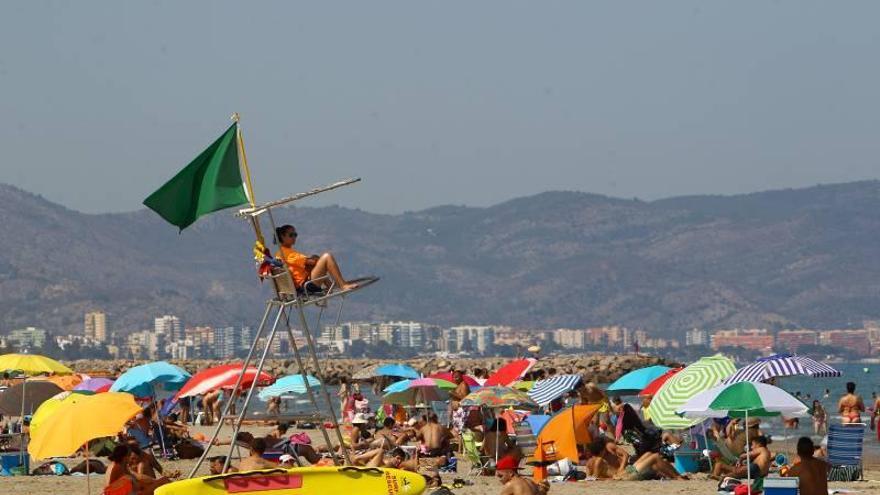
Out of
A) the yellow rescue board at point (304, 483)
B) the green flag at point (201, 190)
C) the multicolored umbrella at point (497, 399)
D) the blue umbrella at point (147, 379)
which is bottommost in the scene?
the yellow rescue board at point (304, 483)

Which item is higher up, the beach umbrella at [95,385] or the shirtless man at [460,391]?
the beach umbrella at [95,385]

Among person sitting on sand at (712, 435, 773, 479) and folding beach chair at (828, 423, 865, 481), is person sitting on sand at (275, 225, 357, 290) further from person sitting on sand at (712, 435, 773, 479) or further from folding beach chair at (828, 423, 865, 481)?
folding beach chair at (828, 423, 865, 481)

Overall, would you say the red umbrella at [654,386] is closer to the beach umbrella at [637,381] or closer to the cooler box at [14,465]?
the beach umbrella at [637,381]

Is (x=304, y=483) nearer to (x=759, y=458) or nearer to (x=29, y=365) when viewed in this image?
(x=759, y=458)

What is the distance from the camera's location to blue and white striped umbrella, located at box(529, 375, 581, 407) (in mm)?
20812

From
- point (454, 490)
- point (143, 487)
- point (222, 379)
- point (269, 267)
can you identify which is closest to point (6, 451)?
point (222, 379)

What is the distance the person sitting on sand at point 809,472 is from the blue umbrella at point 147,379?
40.1 feet

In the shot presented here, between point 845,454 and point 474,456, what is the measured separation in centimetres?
397

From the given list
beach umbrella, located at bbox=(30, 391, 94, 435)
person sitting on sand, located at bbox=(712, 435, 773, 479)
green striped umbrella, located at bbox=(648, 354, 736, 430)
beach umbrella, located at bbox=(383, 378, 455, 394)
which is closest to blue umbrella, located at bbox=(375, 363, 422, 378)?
beach umbrella, located at bbox=(383, 378, 455, 394)

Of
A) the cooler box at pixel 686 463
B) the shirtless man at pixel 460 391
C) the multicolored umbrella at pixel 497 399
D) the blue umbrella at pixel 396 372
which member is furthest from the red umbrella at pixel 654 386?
the blue umbrella at pixel 396 372

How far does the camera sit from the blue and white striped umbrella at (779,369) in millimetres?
17406

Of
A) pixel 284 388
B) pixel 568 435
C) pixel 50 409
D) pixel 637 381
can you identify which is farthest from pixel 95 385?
pixel 50 409

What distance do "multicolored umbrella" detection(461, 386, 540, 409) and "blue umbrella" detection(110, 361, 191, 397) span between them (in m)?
5.63

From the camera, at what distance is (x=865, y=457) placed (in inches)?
867
